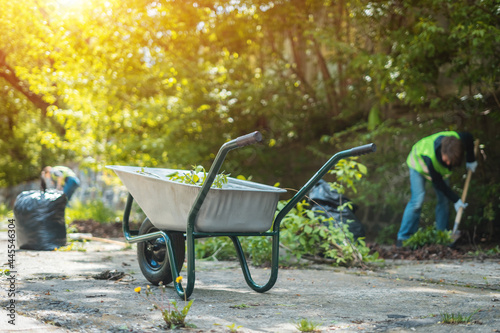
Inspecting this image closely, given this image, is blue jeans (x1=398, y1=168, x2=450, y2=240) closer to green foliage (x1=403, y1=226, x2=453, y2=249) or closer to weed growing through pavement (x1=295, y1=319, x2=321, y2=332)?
green foliage (x1=403, y1=226, x2=453, y2=249)

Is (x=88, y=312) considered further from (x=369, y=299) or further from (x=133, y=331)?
(x=369, y=299)

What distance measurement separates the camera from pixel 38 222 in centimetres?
515

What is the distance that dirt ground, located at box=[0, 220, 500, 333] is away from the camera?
2.23 metres

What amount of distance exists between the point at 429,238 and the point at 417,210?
14.8 inches

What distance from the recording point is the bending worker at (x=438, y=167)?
208 inches

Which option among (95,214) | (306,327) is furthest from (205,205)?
(95,214)

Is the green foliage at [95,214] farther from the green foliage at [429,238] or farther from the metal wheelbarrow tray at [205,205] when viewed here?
the metal wheelbarrow tray at [205,205]

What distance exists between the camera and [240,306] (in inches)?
104

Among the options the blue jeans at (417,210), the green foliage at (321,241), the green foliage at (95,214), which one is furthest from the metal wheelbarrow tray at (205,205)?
the green foliage at (95,214)

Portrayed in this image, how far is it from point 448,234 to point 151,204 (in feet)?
11.3

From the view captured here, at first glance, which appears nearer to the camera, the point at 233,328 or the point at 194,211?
the point at 233,328

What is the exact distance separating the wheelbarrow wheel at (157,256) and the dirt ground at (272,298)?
0.10m

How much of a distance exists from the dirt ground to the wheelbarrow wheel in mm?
102

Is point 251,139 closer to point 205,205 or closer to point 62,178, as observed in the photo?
point 205,205
